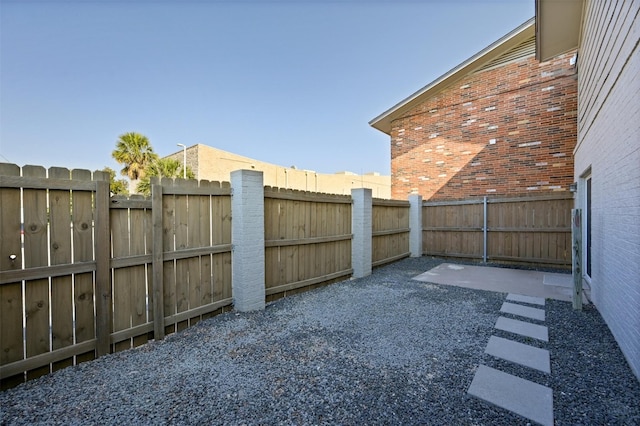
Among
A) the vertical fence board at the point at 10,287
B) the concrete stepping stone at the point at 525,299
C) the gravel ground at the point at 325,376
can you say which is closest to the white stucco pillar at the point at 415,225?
the concrete stepping stone at the point at 525,299

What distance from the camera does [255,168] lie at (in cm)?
2036

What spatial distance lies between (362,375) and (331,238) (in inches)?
127

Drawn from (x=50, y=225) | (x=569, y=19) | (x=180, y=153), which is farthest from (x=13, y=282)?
(x=180, y=153)

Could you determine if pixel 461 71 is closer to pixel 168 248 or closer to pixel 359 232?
pixel 359 232

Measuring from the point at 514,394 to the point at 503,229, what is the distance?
22.3ft

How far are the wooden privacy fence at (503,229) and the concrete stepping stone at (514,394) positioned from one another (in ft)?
20.9

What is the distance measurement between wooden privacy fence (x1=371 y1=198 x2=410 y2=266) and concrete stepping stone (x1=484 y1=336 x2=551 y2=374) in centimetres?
397

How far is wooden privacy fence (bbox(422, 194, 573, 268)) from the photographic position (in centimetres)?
675

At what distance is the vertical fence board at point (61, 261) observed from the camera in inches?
89.5

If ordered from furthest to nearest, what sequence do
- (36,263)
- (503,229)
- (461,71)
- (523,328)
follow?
(461,71)
(503,229)
(523,328)
(36,263)

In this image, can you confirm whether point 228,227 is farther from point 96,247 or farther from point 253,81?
point 253,81

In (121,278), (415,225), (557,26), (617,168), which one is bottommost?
(121,278)

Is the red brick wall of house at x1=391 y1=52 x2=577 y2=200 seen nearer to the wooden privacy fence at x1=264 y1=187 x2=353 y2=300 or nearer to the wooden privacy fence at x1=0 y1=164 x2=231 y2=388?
the wooden privacy fence at x1=264 y1=187 x2=353 y2=300

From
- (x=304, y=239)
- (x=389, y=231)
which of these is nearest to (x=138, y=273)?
(x=304, y=239)
